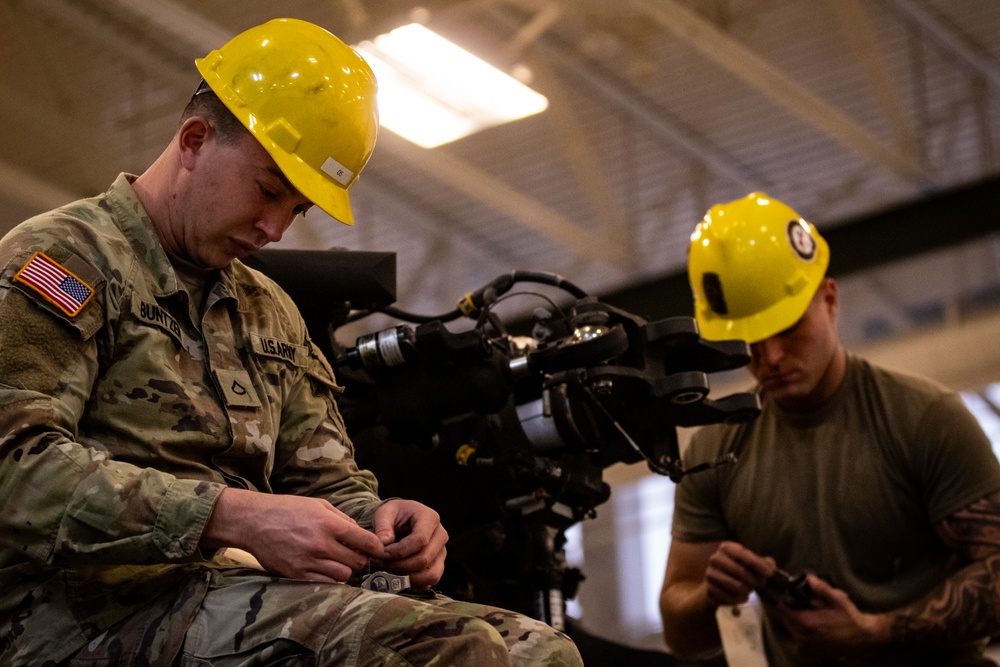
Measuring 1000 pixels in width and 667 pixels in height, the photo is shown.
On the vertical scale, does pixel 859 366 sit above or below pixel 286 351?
above

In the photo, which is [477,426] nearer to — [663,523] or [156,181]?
[156,181]

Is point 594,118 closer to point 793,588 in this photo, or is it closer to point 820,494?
point 820,494

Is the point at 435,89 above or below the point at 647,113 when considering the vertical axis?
below

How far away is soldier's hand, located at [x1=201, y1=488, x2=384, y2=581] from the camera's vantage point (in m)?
1.54

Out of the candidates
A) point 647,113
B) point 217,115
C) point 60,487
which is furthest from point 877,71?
point 60,487

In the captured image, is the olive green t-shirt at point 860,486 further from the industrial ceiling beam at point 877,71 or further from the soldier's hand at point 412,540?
the industrial ceiling beam at point 877,71

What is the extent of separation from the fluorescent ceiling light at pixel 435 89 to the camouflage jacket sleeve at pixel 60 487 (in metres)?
4.30

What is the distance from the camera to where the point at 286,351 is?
1.99 metres

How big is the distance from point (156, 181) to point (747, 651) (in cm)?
186

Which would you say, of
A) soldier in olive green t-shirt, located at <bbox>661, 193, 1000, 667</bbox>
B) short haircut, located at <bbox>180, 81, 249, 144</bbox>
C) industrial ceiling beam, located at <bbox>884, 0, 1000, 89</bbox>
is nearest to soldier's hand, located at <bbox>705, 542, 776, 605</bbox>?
soldier in olive green t-shirt, located at <bbox>661, 193, 1000, 667</bbox>

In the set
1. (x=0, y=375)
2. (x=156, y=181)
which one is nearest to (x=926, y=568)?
(x=156, y=181)

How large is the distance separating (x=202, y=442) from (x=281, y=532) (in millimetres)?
260

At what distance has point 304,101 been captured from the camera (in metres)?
1.90

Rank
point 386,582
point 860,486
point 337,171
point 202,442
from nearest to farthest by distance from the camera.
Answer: point 202,442 → point 386,582 → point 337,171 → point 860,486
